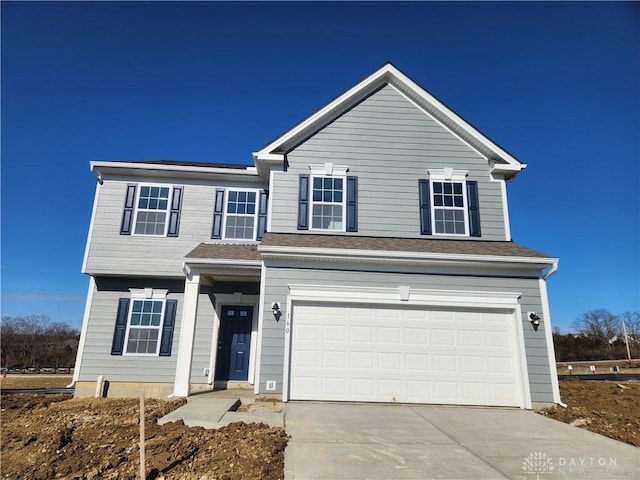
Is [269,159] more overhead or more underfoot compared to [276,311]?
more overhead

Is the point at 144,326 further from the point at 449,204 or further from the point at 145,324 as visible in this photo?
the point at 449,204

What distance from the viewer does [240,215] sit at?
37.2 feet

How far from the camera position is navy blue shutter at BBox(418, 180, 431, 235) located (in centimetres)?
998

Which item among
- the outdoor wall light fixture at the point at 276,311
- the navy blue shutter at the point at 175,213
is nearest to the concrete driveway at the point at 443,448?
the outdoor wall light fixture at the point at 276,311

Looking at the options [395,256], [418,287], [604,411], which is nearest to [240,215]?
[395,256]

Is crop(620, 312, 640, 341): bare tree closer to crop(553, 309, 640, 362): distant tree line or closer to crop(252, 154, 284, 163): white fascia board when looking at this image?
crop(553, 309, 640, 362): distant tree line

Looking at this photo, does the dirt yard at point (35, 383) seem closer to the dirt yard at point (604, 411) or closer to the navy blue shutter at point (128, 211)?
the navy blue shutter at point (128, 211)

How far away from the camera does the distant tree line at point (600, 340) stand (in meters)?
29.0

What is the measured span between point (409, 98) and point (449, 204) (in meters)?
3.59

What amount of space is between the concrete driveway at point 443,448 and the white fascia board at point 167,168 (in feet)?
23.4

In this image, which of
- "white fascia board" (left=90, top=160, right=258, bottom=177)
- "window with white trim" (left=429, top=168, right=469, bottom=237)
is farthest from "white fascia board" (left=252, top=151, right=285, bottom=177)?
"window with white trim" (left=429, top=168, right=469, bottom=237)

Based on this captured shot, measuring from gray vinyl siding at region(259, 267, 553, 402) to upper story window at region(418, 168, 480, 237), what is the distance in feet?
5.97

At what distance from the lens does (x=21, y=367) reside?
22281mm

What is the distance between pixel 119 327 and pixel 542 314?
1150 centimetres
